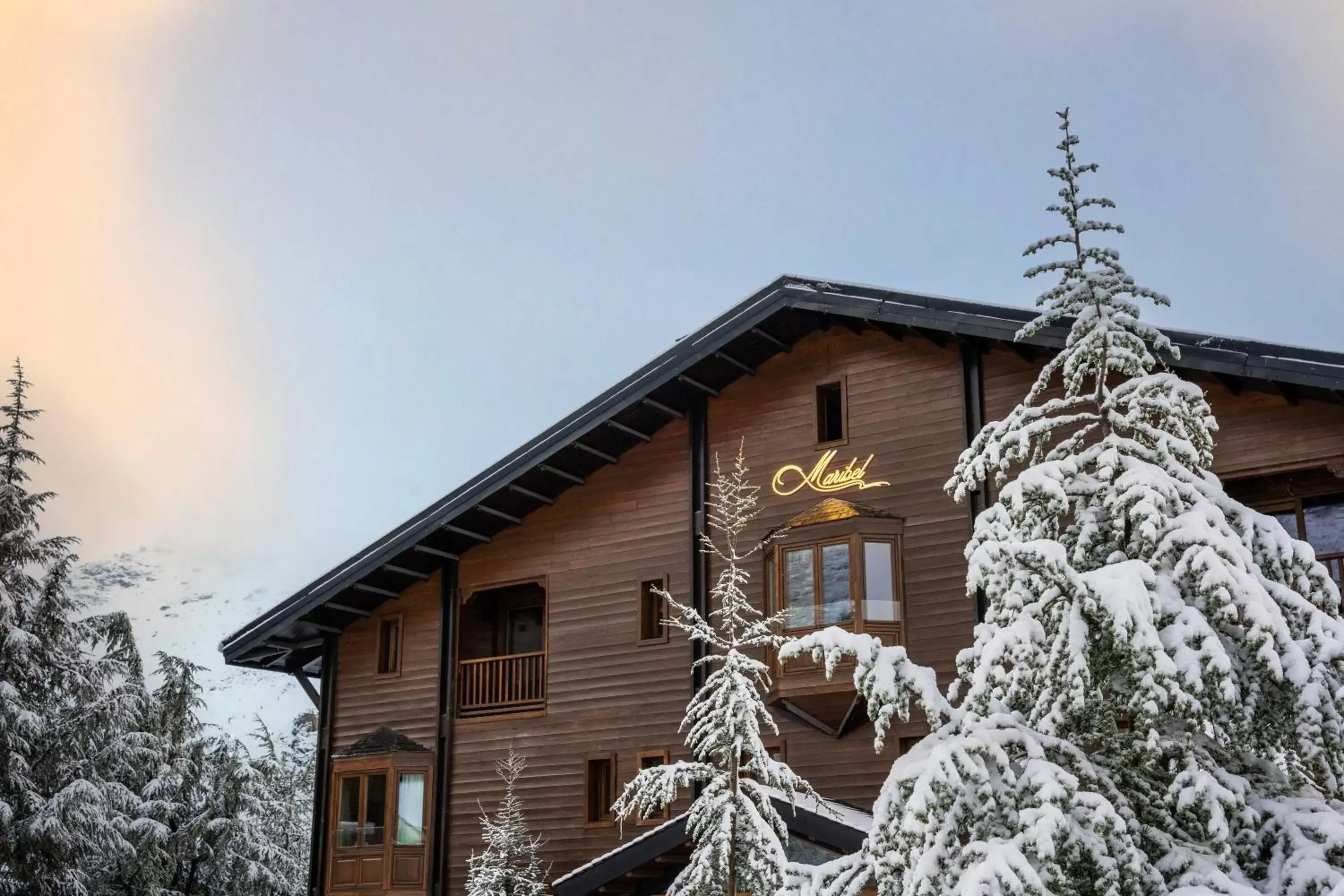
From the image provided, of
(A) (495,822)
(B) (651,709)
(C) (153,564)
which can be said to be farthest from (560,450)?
(C) (153,564)

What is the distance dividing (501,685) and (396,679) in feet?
6.90

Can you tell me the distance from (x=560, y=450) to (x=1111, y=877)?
15.1 m

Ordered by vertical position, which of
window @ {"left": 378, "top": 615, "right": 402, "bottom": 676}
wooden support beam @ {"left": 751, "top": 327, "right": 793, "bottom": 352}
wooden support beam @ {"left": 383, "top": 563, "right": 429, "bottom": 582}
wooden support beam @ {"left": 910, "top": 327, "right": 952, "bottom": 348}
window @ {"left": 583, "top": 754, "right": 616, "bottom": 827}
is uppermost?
wooden support beam @ {"left": 751, "top": 327, "right": 793, "bottom": 352}

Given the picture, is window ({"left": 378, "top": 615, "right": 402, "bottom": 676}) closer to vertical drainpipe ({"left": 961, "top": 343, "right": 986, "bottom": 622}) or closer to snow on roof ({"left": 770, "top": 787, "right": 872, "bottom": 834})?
snow on roof ({"left": 770, "top": 787, "right": 872, "bottom": 834})

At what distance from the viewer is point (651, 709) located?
22.4 m

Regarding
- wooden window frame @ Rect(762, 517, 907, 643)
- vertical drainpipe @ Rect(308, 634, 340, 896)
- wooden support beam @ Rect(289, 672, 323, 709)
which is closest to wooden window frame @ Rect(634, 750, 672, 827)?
wooden window frame @ Rect(762, 517, 907, 643)

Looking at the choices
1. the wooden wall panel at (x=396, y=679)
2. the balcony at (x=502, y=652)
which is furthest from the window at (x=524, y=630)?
the wooden wall panel at (x=396, y=679)

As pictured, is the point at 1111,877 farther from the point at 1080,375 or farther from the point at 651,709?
the point at 651,709

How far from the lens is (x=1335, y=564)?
1853 centimetres

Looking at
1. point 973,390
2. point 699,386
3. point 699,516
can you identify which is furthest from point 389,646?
point 973,390

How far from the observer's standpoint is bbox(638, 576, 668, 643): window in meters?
22.9

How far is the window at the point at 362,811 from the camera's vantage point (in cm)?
2398

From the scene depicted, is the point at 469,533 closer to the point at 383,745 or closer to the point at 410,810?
the point at 383,745

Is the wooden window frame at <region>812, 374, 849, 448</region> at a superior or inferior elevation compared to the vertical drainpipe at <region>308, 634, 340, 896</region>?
superior
